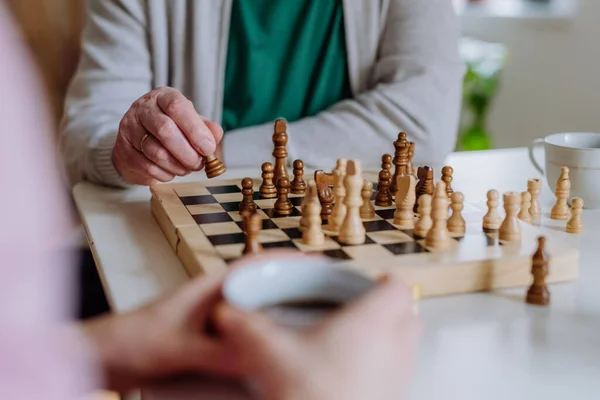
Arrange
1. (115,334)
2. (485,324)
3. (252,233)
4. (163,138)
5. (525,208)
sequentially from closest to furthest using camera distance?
(115,334) < (485,324) < (252,233) < (525,208) < (163,138)

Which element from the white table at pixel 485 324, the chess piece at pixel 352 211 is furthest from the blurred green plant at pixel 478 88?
the chess piece at pixel 352 211

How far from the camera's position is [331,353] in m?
0.53

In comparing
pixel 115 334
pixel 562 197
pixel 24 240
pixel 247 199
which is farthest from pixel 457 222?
pixel 24 240

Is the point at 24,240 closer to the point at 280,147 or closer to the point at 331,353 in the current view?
the point at 331,353

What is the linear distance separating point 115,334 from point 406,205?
557 mm

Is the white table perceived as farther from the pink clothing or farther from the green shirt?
the green shirt

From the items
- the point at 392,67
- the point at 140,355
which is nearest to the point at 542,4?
the point at 392,67

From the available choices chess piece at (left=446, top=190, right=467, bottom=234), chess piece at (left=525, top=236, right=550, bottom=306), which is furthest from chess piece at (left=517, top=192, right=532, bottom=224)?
chess piece at (left=525, top=236, right=550, bottom=306)

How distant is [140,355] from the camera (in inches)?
24.3

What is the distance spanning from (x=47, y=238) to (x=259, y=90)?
1366 mm

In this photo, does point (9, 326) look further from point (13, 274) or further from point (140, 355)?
point (140, 355)

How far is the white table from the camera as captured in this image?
2.22ft

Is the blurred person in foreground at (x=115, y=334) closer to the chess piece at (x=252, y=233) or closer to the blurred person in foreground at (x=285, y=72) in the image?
the chess piece at (x=252, y=233)

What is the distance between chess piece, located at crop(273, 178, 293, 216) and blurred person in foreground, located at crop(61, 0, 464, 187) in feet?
1.47
